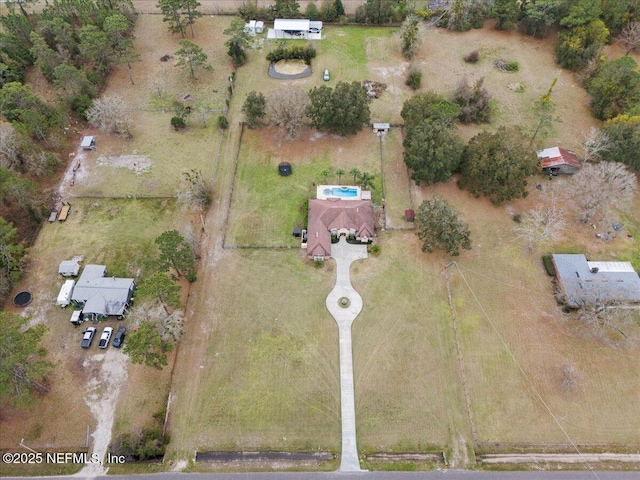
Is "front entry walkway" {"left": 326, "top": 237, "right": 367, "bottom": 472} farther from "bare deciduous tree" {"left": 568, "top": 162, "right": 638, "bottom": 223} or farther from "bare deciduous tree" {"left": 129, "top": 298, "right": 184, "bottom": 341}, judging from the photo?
"bare deciduous tree" {"left": 568, "top": 162, "right": 638, "bottom": 223}

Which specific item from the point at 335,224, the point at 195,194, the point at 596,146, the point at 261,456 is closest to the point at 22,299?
the point at 195,194

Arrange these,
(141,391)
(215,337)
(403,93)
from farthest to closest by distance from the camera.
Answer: (403,93), (215,337), (141,391)

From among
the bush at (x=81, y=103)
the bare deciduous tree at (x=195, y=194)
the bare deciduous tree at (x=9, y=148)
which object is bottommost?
the bare deciduous tree at (x=195, y=194)

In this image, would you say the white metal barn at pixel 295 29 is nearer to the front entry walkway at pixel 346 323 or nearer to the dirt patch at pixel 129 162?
the dirt patch at pixel 129 162

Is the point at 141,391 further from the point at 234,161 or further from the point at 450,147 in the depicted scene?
the point at 450,147

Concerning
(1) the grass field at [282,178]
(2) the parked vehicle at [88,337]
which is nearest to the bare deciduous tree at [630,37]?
(1) the grass field at [282,178]

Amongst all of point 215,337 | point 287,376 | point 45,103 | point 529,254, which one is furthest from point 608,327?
point 45,103
